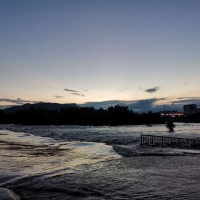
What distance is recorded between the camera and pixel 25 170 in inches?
597

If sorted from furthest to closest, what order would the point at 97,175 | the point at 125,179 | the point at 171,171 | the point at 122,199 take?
the point at 171,171 < the point at 97,175 < the point at 125,179 < the point at 122,199

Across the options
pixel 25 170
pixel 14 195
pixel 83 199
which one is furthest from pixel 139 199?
pixel 25 170

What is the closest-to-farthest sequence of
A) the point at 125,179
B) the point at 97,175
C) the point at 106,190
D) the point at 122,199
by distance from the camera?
the point at 122,199 → the point at 106,190 → the point at 125,179 → the point at 97,175

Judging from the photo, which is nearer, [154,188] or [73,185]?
[154,188]

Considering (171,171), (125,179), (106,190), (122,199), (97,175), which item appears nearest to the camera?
(122,199)

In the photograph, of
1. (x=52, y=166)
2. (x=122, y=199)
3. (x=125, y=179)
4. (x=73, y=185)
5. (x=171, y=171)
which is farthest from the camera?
(x=52, y=166)

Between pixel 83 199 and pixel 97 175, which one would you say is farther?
pixel 97 175

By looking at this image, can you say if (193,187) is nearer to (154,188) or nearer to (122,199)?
(154,188)

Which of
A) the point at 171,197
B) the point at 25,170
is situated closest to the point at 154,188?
the point at 171,197

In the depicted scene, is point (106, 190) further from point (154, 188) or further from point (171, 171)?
point (171, 171)

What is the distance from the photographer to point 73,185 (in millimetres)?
11500

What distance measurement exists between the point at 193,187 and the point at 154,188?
168 centimetres

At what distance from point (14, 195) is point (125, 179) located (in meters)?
5.50

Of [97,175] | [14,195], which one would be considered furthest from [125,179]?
[14,195]
